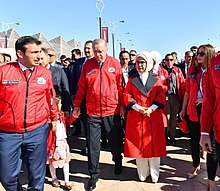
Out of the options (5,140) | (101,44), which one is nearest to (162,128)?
(101,44)

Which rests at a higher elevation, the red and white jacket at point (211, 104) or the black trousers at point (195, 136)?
the red and white jacket at point (211, 104)

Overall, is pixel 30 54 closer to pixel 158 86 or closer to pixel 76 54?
pixel 158 86

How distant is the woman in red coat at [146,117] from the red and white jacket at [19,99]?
4.29 feet

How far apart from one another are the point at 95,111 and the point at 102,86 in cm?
36

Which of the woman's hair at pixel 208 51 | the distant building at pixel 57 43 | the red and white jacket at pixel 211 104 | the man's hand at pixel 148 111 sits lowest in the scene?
the man's hand at pixel 148 111

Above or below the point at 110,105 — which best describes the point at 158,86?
above

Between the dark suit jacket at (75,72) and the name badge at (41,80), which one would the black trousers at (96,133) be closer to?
the name badge at (41,80)

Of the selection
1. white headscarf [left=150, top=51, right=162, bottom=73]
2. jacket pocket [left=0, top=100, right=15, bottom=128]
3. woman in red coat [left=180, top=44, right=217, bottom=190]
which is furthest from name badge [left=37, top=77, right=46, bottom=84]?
white headscarf [left=150, top=51, right=162, bottom=73]

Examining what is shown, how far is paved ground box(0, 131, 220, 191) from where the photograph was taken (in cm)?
336

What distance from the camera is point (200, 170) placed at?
377 centimetres

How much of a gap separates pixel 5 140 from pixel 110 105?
4.90 feet

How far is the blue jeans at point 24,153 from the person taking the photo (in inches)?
98.0

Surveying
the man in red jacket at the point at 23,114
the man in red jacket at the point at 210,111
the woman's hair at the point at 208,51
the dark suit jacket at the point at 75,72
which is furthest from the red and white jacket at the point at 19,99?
the dark suit jacket at the point at 75,72

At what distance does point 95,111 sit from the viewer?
3496 millimetres
